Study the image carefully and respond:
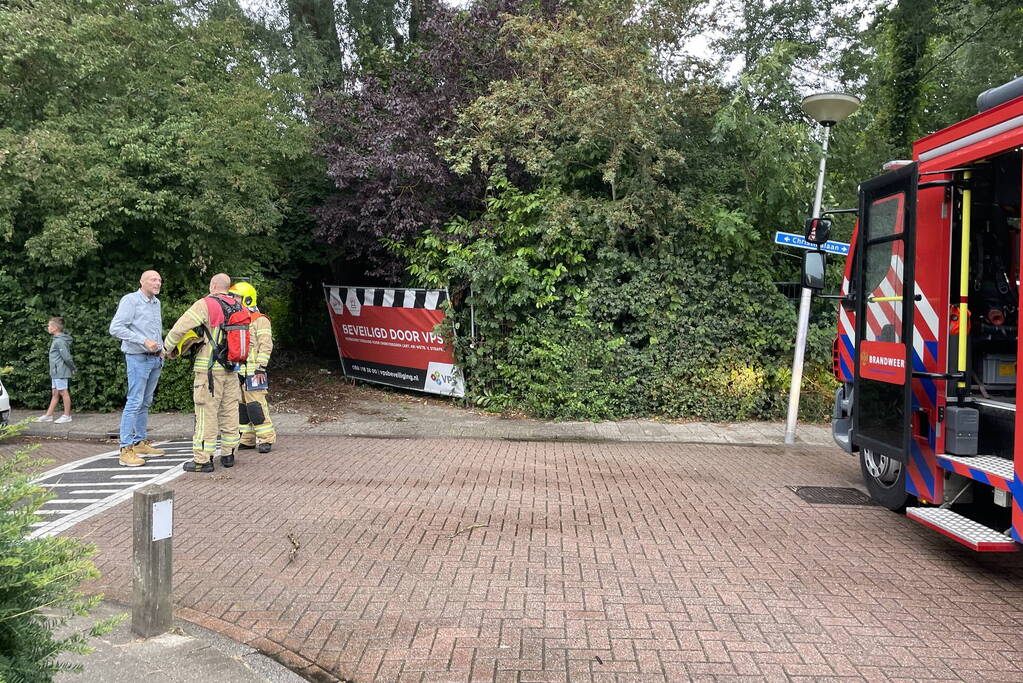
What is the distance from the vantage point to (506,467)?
788cm

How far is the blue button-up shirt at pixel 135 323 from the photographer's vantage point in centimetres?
773

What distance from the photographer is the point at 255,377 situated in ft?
26.2

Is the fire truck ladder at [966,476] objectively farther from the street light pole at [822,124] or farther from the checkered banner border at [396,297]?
the checkered banner border at [396,297]

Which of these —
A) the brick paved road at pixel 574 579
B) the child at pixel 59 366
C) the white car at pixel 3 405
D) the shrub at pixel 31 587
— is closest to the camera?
the shrub at pixel 31 587

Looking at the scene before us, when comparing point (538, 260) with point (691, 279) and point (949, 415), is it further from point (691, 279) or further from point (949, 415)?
point (949, 415)

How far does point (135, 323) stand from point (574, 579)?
18.5ft

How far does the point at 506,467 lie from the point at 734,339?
4726 mm

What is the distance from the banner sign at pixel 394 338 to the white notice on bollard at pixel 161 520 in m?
8.19

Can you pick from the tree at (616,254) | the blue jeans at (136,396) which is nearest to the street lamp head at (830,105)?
the tree at (616,254)

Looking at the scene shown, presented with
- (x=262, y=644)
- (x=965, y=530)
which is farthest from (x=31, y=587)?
(x=965, y=530)

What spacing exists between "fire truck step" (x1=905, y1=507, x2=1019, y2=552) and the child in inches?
409

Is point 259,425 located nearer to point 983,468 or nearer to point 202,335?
point 202,335

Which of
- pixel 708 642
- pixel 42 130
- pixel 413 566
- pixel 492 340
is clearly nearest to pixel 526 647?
A: pixel 708 642

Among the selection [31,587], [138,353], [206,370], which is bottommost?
[31,587]
